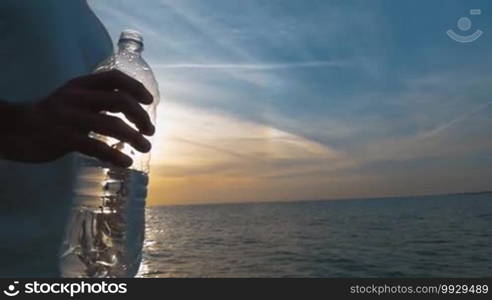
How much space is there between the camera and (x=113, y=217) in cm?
196

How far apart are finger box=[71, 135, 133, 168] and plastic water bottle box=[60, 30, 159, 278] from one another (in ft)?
3.09

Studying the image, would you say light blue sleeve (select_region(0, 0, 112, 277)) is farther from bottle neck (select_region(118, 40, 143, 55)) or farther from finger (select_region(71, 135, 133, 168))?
finger (select_region(71, 135, 133, 168))

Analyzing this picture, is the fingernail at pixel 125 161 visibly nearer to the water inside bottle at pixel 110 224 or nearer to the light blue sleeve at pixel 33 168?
the light blue sleeve at pixel 33 168

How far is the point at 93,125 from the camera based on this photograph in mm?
843

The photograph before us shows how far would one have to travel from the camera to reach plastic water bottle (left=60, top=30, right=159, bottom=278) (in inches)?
73.1

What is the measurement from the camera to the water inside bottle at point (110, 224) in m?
1.86

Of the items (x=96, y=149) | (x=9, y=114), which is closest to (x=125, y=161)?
(x=96, y=149)

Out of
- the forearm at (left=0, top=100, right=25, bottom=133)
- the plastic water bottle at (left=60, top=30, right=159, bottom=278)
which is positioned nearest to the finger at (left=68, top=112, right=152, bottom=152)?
the forearm at (left=0, top=100, right=25, bottom=133)

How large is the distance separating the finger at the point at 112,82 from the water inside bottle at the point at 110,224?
966 millimetres

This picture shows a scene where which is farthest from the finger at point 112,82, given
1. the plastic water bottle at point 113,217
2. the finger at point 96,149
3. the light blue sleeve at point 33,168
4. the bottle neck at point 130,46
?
the bottle neck at point 130,46

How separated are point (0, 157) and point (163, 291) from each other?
3.53 ft

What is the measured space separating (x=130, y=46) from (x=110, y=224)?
0.78 meters

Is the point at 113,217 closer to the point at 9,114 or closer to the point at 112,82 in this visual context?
the point at 9,114

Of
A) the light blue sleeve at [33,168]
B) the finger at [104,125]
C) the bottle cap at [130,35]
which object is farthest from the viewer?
the bottle cap at [130,35]
